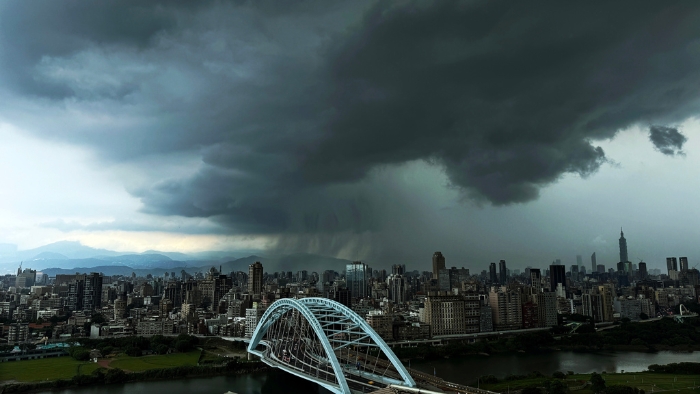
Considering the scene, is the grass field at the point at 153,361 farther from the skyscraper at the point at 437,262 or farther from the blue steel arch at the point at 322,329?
the skyscraper at the point at 437,262

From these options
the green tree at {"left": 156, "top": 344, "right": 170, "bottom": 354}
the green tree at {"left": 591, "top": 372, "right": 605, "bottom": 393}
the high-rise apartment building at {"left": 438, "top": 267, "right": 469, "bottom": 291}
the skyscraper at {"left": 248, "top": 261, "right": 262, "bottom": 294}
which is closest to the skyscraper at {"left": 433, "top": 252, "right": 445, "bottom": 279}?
the high-rise apartment building at {"left": 438, "top": 267, "right": 469, "bottom": 291}

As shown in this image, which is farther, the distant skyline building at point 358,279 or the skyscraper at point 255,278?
the distant skyline building at point 358,279

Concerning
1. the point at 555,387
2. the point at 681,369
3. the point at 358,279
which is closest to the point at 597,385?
the point at 555,387

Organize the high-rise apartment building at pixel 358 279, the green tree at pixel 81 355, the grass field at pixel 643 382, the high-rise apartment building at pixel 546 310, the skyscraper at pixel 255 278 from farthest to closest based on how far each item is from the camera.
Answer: the high-rise apartment building at pixel 358 279
the skyscraper at pixel 255 278
the high-rise apartment building at pixel 546 310
the green tree at pixel 81 355
the grass field at pixel 643 382

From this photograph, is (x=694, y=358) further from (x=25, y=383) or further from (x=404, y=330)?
(x=25, y=383)

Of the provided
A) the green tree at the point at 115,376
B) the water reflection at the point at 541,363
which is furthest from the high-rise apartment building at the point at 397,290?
the green tree at the point at 115,376

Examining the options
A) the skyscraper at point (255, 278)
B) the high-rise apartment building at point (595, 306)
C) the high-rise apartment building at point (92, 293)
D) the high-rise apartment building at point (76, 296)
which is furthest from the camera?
the skyscraper at point (255, 278)

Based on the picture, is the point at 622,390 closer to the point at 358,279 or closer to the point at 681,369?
the point at 681,369
